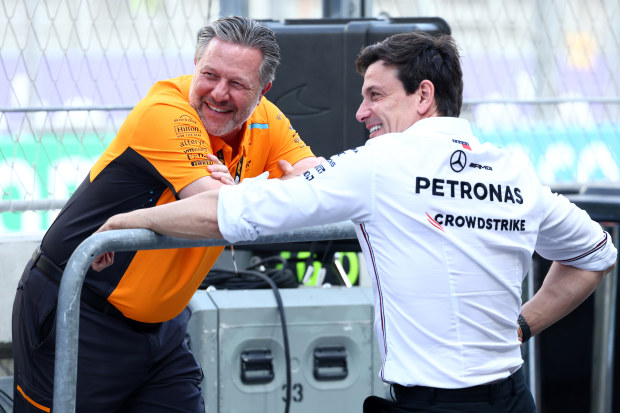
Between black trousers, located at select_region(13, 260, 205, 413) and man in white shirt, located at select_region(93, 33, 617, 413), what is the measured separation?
1.34ft

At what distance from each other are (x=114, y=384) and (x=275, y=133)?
0.73 m

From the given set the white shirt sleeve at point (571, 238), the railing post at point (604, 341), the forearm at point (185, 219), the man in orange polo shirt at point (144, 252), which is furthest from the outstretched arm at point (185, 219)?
A: the railing post at point (604, 341)

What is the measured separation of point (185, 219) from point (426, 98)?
20.2 inches

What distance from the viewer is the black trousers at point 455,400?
4.89 ft

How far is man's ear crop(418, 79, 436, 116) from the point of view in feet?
5.33

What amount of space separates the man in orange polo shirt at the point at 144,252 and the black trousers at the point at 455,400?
0.59m

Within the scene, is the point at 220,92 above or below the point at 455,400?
above

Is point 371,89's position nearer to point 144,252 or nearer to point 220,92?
point 220,92

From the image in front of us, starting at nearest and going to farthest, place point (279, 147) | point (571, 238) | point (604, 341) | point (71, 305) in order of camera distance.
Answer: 1. point (71, 305)
2. point (571, 238)
3. point (279, 147)
4. point (604, 341)

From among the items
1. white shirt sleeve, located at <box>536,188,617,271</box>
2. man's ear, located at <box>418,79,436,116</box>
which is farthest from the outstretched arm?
white shirt sleeve, located at <box>536,188,617,271</box>

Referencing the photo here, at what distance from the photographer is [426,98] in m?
1.63

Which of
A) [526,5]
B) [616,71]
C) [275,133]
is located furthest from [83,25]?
[616,71]

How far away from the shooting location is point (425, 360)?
4.91 feet

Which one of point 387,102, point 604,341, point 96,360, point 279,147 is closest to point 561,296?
point 387,102
